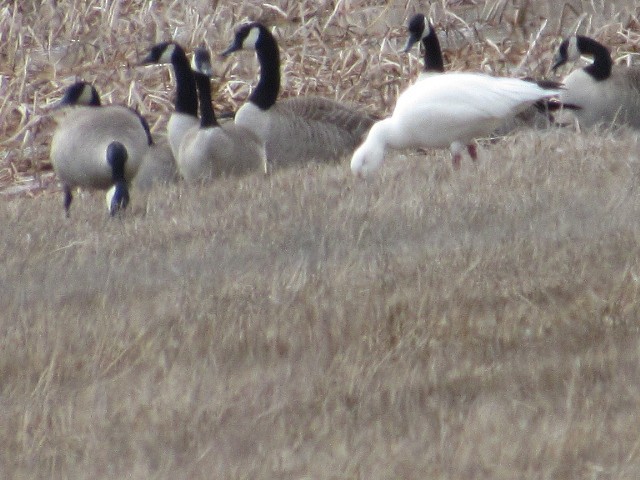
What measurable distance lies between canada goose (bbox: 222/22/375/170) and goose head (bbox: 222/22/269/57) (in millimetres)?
158

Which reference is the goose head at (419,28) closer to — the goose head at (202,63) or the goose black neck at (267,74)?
the goose black neck at (267,74)

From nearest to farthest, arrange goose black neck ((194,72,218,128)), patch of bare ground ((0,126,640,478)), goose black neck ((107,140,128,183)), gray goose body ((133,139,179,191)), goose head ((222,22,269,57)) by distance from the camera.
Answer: patch of bare ground ((0,126,640,478)) → goose black neck ((107,140,128,183)) → goose black neck ((194,72,218,128)) → gray goose body ((133,139,179,191)) → goose head ((222,22,269,57))

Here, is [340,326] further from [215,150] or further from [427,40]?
[427,40]

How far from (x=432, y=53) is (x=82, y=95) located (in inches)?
114

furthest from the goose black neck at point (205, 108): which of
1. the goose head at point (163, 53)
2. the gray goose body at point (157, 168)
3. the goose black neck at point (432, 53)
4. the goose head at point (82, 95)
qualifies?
the goose black neck at point (432, 53)

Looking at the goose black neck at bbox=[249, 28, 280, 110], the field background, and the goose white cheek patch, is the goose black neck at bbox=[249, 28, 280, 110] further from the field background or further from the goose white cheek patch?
the field background

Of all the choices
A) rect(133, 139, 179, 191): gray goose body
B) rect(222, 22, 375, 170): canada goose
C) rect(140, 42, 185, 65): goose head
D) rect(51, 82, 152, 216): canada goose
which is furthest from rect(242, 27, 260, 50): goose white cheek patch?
rect(51, 82, 152, 216): canada goose

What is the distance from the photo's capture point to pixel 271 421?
4.16 m

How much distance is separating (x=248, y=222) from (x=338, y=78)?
570cm

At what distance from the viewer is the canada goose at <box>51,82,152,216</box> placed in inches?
369

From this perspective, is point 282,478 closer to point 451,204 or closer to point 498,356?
point 498,356

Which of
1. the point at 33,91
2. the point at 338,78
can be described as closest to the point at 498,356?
the point at 338,78

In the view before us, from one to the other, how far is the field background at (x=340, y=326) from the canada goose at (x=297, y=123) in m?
2.25

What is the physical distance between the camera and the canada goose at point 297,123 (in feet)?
34.7
